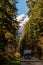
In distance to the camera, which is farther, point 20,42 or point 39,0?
point 20,42

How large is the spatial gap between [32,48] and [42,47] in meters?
4.68

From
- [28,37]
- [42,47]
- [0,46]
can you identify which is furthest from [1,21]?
[28,37]

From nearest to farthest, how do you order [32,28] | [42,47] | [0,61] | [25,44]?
[0,61] → [42,47] → [32,28] → [25,44]

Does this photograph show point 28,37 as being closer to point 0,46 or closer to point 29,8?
point 29,8

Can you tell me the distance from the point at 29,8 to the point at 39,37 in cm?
618

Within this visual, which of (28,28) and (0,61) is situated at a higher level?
(28,28)

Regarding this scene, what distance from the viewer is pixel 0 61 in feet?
56.7

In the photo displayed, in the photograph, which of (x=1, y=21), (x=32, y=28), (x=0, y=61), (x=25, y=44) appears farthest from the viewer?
(x=25, y=44)

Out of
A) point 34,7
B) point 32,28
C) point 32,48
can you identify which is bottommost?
point 32,48

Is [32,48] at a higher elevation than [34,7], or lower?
lower

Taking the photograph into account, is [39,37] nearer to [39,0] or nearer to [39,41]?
[39,41]

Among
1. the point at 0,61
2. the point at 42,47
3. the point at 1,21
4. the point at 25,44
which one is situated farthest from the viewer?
the point at 25,44

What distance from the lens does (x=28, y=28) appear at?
132ft

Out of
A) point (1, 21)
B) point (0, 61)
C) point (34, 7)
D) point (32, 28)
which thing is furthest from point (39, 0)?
point (0, 61)
